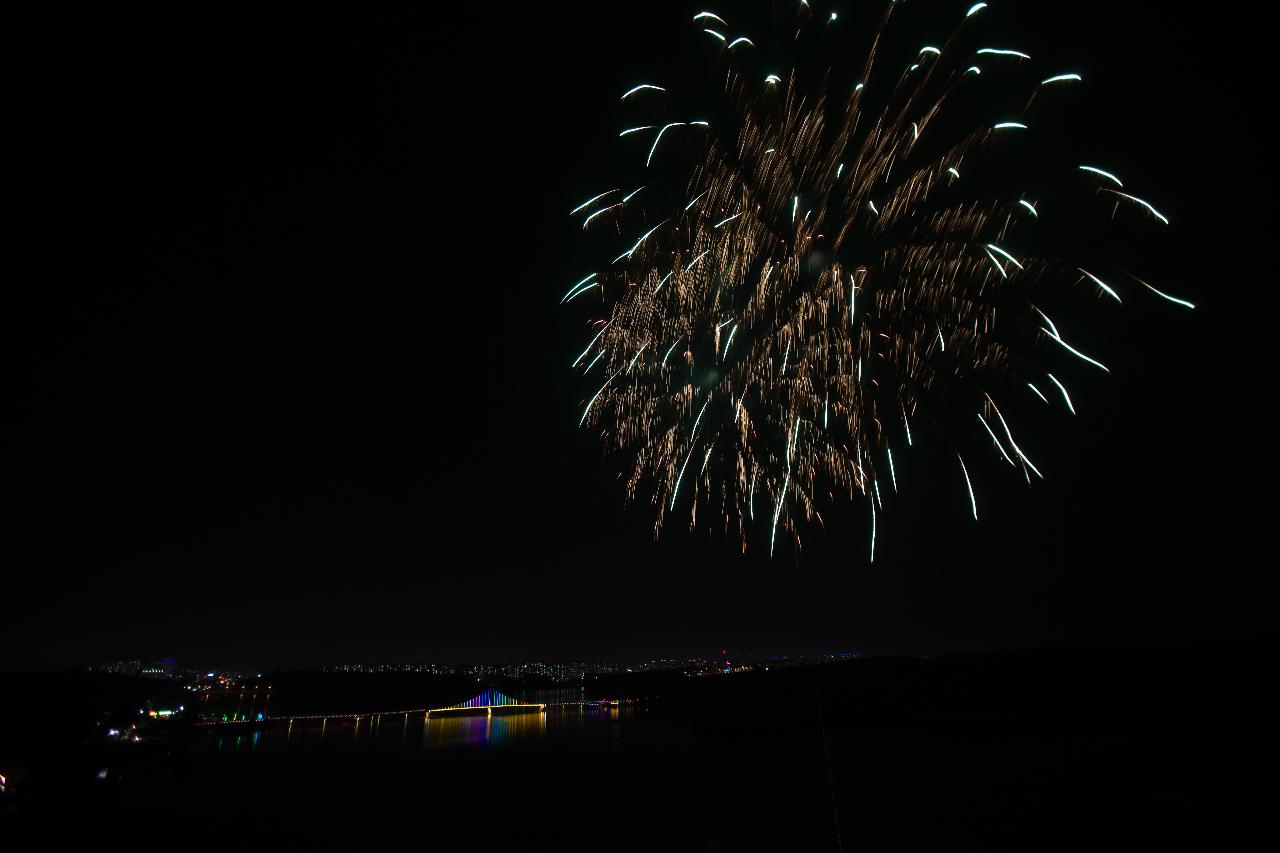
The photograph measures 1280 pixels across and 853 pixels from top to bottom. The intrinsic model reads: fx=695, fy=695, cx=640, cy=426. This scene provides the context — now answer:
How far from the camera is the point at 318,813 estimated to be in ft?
52.0

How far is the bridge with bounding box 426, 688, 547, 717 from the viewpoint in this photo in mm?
110438

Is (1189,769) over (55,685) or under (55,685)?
under

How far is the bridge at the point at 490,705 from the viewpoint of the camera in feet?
362

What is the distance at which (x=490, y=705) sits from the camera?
124 metres

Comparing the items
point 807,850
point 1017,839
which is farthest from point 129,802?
point 1017,839

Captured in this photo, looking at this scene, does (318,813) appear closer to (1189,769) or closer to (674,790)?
(674,790)

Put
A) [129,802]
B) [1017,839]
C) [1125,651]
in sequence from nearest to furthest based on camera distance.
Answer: [1017,839]
[129,802]
[1125,651]

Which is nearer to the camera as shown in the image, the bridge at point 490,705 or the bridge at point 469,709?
the bridge at point 469,709

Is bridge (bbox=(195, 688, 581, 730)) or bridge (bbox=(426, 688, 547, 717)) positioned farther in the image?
bridge (bbox=(426, 688, 547, 717))

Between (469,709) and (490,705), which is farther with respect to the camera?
(490,705)

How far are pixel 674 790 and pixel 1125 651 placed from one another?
47721 mm

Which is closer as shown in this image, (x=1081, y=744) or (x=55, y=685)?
(x=55, y=685)

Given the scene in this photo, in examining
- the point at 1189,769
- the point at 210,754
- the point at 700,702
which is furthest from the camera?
the point at 700,702

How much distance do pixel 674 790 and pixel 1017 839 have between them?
356 inches
